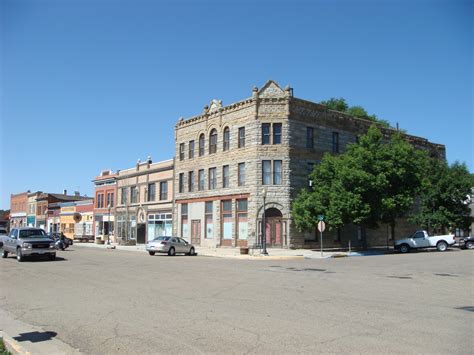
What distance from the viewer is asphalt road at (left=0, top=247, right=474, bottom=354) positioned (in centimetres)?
721

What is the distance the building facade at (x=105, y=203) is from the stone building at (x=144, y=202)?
56.8 inches

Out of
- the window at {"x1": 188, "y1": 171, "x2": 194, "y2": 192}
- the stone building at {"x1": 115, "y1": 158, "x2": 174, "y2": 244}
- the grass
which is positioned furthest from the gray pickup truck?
the stone building at {"x1": 115, "y1": 158, "x2": 174, "y2": 244}

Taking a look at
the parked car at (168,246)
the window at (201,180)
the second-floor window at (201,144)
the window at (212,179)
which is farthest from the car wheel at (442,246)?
the second-floor window at (201,144)

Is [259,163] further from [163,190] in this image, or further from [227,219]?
[163,190]

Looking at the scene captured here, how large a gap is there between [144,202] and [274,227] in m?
20.3

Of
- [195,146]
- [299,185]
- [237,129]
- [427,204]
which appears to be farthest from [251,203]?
[427,204]

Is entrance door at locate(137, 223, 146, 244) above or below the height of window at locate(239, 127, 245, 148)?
below

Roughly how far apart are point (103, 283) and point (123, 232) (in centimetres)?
4196

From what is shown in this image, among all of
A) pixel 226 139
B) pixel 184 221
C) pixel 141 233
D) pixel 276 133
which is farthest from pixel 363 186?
pixel 141 233

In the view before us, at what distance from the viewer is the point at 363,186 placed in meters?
33.9

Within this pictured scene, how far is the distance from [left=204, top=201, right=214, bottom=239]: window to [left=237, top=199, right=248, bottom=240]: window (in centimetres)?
387

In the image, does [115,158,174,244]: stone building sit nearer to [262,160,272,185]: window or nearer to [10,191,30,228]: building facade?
[262,160,272,185]: window

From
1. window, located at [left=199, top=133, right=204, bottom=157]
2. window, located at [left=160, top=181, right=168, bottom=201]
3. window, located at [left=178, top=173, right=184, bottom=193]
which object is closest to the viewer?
window, located at [left=199, top=133, right=204, bottom=157]

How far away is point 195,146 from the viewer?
45.2m
